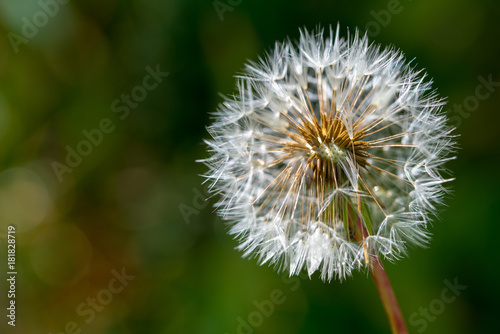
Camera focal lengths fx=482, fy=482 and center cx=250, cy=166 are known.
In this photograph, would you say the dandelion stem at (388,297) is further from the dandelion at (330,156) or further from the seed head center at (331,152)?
the seed head center at (331,152)

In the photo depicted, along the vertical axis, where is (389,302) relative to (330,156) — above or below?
below

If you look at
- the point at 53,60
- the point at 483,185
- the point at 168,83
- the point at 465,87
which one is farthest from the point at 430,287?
the point at 53,60

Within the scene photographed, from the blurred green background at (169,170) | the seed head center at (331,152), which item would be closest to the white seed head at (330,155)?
the seed head center at (331,152)

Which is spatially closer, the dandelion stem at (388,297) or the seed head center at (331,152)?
the dandelion stem at (388,297)

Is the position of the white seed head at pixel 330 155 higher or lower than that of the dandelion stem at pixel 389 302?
higher

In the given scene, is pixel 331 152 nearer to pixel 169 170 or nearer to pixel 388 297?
pixel 388 297

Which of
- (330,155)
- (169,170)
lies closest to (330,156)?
(330,155)
